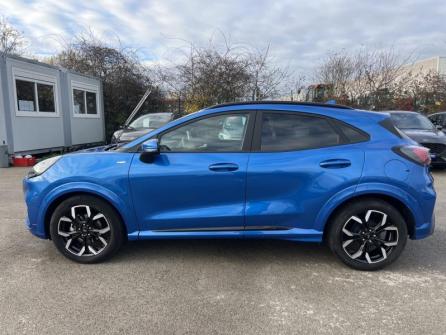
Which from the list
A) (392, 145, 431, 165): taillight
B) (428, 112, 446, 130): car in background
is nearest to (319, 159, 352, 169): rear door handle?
(392, 145, 431, 165): taillight

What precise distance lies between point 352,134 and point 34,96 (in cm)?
1086

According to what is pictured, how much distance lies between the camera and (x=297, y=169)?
3.49m

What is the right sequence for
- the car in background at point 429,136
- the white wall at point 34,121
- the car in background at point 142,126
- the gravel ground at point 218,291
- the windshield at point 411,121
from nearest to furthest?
1. the gravel ground at point 218,291
2. the car in background at point 429,136
3. the windshield at point 411,121
4. the white wall at point 34,121
5. the car in background at point 142,126

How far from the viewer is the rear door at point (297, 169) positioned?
11.4 feet

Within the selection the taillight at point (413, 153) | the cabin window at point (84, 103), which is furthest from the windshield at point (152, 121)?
the taillight at point (413, 153)

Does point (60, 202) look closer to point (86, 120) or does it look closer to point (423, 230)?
point (423, 230)

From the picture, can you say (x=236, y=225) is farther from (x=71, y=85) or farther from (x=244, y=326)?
(x=71, y=85)

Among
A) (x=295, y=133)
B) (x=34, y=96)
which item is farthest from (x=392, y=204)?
(x=34, y=96)

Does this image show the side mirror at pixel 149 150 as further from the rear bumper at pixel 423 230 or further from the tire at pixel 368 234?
the rear bumper at pixel 423 230

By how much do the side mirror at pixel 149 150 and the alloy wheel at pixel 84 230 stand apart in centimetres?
73

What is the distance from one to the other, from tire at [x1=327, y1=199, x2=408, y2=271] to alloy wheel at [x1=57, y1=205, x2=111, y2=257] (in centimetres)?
229

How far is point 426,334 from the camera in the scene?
260 centimetres

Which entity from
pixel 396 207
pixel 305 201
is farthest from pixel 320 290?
pixel 396 207

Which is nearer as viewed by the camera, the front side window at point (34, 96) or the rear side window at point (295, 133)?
the rear side window at point (295, 133)
